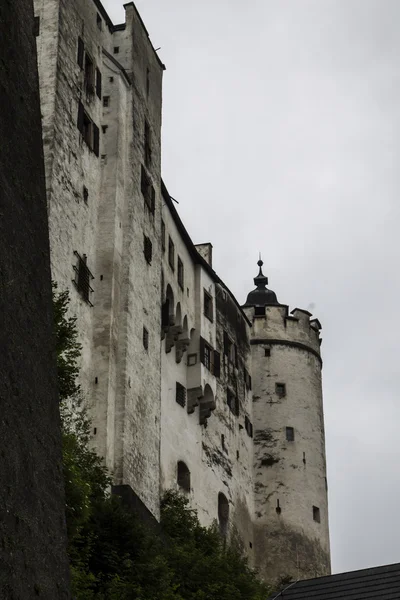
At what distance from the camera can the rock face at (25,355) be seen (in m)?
10.3

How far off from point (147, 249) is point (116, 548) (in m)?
12.5

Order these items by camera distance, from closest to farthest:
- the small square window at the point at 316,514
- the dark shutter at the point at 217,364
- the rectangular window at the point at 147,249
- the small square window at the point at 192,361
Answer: the rectangular window at the point at 147,249 → the small square window at the point at 192,361 → the dark shutter at the point at 217,364 → the small square window at the point at 316,514

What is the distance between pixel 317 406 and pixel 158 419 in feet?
54.8

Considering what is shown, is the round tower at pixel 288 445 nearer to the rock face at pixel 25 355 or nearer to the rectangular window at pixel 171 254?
the rectangular window at pixel 171 254

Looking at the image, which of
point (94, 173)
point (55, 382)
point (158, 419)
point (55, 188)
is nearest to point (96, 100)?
point (94, 173)

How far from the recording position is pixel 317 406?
2062 inches

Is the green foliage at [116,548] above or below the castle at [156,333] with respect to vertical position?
below

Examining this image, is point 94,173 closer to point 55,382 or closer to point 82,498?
point 82,498

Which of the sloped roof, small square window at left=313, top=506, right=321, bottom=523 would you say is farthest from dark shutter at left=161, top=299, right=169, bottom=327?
the sloped roof

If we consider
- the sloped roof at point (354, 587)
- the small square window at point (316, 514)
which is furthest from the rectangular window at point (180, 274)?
the sloped roof at point (354, 587)

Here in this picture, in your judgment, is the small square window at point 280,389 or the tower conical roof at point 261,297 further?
the tower conical roof at point 261,297

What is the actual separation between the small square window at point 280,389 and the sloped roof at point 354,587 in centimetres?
3051

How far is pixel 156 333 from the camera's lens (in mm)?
37812

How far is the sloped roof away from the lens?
63.9 feet
